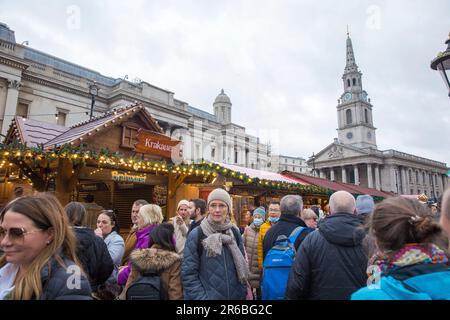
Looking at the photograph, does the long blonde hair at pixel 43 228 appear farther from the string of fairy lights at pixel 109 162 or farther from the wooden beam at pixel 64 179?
the wooden beam at pixel 64 179

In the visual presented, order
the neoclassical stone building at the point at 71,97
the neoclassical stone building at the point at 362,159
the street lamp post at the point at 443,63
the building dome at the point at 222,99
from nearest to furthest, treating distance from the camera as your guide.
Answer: the street lamp post at the point at 443,63 → the neoclassical stone building at the point at 71,97 → the building dome at the point at 222,99 → the neoclassical stone building at the point at 362,159

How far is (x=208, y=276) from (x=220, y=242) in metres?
0.38

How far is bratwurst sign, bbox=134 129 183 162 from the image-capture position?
1134cm

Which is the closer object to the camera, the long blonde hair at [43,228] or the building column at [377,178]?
the long blonde hair at [43,228]

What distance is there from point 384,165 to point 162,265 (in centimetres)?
7840

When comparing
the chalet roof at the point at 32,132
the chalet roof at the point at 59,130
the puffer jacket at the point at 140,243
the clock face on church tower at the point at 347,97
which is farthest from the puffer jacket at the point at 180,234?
the clock face on church tower at the point at 347,97

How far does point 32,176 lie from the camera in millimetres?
9398

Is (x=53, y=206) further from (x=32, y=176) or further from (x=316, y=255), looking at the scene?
(x=32, y=176)

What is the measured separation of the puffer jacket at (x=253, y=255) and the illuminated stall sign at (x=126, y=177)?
6579mm

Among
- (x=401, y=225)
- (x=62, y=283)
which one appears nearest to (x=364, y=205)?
(x=401, y=225)

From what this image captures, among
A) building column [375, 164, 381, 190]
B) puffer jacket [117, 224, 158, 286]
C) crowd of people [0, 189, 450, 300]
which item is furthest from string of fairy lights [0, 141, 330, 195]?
building column [375, 164, 381, 190]

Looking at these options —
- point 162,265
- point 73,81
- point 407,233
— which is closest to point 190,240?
point 162,265

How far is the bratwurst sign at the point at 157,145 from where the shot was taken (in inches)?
447

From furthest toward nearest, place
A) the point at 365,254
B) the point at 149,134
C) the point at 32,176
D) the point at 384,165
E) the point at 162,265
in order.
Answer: the point at 384,165 → the point at 149,134 → the point at 32,176 → the point at 162,265 → the point at 365,254
